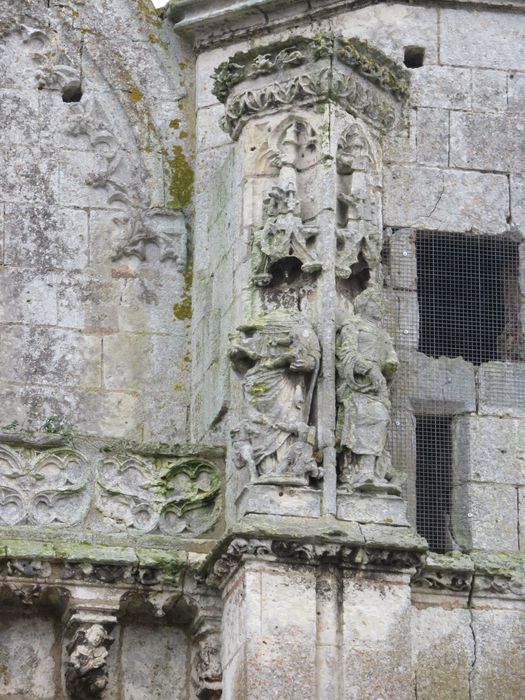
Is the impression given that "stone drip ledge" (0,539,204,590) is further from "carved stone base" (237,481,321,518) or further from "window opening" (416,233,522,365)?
"window opening" (416,233,522,365)

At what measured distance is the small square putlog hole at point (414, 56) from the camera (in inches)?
605

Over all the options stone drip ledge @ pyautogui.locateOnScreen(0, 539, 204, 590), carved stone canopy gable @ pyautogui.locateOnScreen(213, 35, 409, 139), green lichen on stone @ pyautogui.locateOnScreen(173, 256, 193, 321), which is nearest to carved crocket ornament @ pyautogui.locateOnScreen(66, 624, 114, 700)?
stone drip ledge @ pyautogui.locateOnScreen(0, 539, 204, 590)

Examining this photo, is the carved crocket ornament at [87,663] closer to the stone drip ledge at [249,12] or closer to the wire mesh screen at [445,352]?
the wire mesh screen at [445,352]

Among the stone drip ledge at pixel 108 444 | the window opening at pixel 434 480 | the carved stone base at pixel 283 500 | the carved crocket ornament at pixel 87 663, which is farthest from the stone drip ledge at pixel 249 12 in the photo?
the carved crocket ornament at pixel 87 663

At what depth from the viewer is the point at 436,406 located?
48.1ft

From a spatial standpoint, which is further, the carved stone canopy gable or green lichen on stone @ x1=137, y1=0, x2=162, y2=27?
green lichen on stone @ x1=137, y1=0, x2=162, y2=27

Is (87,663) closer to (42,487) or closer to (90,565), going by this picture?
(90,565)

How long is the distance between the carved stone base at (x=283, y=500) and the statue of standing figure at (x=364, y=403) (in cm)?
25

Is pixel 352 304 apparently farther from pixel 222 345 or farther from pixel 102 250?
pixel 102 250

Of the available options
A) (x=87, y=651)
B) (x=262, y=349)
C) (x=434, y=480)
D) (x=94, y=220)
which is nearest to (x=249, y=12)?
(x=94, y=220)

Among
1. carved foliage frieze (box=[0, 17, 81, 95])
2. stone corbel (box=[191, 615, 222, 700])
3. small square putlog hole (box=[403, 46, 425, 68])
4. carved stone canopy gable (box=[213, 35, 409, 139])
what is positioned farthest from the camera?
carved foliage frieze (box=[0, 17, 81, 95])

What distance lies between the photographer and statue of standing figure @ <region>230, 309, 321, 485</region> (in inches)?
536

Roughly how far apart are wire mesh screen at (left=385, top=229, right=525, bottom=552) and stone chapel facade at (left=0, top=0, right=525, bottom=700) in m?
0.02

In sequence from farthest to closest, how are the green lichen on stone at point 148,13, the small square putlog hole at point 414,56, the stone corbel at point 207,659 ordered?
the green lichen on stone at point 148,13 < the small square putlog hole at point 414,56 < the stone corbel at point 207,659
